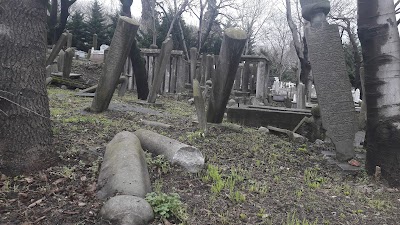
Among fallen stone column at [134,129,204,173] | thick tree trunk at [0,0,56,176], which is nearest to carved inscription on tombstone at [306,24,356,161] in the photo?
fallen stone column at [134,129,204,173]

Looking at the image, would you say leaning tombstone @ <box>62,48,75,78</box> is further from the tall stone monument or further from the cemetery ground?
the tall stone monument

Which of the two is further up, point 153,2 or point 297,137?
point 153,2

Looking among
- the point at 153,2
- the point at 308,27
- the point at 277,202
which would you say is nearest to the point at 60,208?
the point at 277,202

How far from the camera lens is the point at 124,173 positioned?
3.15 metres

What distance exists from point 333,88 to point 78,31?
2753cm

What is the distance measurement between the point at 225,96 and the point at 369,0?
2964 millimetres

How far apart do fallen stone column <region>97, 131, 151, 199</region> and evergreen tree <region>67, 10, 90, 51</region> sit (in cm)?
2763

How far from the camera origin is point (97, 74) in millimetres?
18172

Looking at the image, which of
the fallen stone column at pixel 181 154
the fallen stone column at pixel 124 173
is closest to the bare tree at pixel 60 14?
the fallen stone column at pixel 181 154

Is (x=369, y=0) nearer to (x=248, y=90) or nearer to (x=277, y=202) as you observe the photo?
(x=277, y=202)

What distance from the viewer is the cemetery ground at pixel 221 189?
2.94m

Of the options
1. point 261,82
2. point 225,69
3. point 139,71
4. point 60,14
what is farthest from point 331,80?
point 60,14

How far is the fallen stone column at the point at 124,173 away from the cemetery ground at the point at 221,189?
0.12 metres

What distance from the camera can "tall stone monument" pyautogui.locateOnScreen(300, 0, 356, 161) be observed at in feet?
16.7
